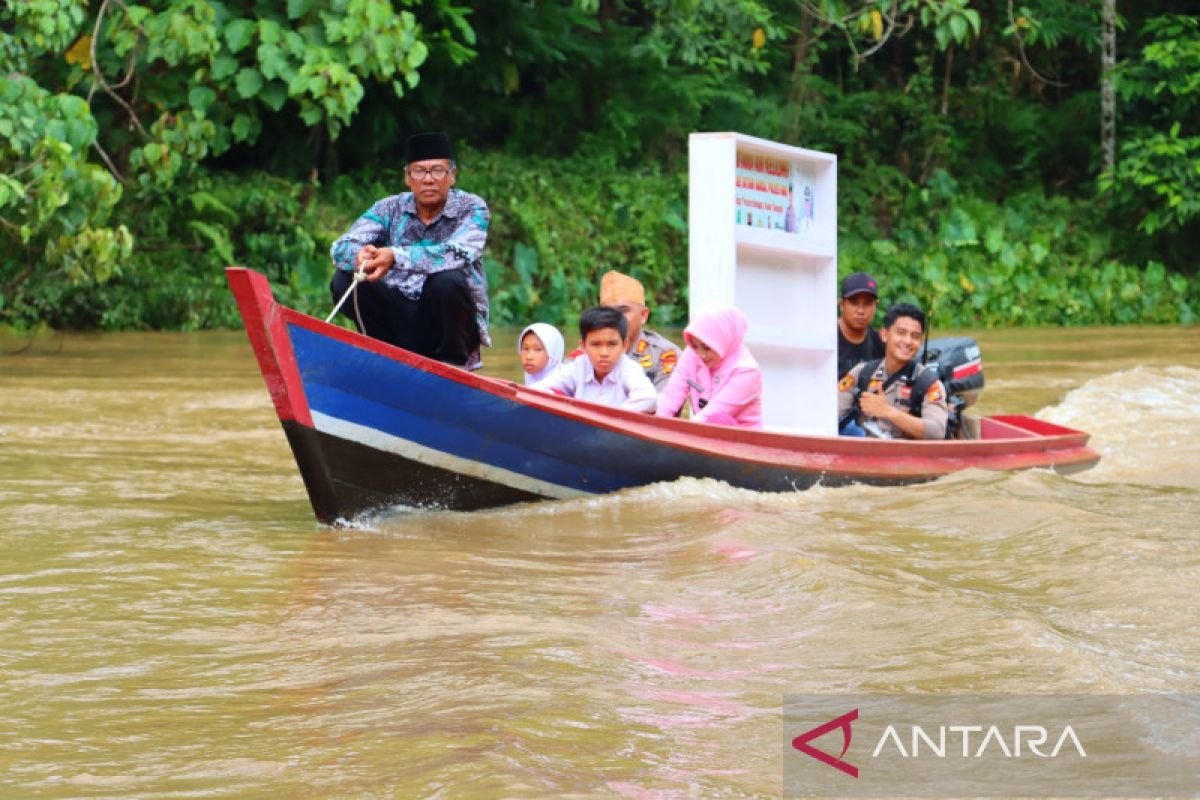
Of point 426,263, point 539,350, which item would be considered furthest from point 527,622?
point 539,350

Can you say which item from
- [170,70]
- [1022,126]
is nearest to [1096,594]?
[170,70]

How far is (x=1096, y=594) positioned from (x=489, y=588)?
1.81m

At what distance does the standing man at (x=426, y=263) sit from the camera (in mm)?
6605

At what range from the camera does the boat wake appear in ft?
29.2

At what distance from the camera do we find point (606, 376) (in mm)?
7141

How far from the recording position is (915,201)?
68.3ft

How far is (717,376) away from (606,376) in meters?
0.46

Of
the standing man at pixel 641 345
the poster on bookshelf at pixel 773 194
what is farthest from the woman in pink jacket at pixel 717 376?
the poster on bookshelf at pixel 773 194

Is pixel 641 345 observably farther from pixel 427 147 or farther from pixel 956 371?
pixel 427 147

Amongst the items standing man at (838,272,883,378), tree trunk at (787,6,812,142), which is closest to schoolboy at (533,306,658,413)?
standing man at (838,272,883,378)

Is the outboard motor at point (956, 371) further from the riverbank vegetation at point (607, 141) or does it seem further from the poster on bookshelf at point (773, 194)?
the riverbank vegetation at point (607, 141)

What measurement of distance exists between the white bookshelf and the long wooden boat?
2.53 ft

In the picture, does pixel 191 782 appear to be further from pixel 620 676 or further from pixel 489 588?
pixel 489 588

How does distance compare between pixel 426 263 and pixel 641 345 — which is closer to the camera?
pixel 426 263
